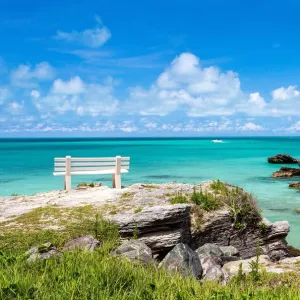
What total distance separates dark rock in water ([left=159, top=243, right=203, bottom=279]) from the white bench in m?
9.13

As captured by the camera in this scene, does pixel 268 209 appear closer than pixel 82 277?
No

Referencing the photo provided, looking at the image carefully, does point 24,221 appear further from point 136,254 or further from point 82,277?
point 82,277

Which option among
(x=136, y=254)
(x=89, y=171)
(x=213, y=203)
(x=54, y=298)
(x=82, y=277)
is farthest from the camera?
(x=89, y=171)

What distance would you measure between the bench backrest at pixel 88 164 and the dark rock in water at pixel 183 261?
30.8 feet

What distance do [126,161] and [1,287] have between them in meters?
13.4

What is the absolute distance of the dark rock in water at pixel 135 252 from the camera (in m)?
7.88

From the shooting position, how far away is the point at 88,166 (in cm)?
1745

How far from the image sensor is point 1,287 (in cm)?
499

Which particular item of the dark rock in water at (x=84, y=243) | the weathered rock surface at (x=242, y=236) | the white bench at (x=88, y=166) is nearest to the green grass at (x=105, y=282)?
the dark rock in water at (x=84, y=243)

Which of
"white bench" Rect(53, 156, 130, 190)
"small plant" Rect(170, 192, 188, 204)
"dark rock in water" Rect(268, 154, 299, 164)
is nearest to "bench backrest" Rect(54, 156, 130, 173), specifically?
"white bench" Rect(53, 156, 130, 190)

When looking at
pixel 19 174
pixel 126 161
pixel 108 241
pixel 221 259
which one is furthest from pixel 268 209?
pixel 19 174

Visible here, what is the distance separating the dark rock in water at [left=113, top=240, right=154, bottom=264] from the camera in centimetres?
788

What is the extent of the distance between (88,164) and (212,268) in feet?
33.7

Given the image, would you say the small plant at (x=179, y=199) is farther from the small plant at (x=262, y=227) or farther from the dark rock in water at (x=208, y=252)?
the small plant at (x=262, y=227)
